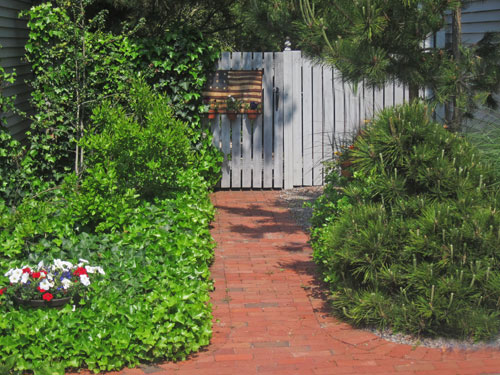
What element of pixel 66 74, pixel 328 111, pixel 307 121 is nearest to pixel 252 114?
pixel 307 121

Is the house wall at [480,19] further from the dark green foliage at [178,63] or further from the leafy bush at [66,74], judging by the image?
the leafy bush at [66,74]

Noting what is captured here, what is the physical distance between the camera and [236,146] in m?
9.93

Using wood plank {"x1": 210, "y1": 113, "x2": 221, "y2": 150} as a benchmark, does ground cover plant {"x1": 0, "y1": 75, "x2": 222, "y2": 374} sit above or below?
below

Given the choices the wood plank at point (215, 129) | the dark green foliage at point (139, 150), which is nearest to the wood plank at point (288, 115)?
the wood plank at point (215, 129)

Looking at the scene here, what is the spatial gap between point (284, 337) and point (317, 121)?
18.5ft

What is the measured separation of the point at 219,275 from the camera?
20.4 ft

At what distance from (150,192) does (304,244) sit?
179 cm

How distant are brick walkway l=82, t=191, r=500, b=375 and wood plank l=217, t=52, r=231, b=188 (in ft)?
9.69

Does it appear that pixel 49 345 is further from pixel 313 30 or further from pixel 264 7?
pixel 264 7

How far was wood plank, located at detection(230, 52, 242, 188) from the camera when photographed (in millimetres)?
9766

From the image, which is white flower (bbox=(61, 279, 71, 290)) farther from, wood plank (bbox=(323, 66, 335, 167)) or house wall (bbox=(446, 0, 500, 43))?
house wall (bbox=(446, 0, 500, 43))

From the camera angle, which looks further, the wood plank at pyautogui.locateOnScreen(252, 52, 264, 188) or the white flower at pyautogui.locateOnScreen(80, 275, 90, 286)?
the wood plank at pyautogui.locateOnScreen(252, 52, 264, 188)

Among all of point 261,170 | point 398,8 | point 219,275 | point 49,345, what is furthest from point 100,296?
point 261,170

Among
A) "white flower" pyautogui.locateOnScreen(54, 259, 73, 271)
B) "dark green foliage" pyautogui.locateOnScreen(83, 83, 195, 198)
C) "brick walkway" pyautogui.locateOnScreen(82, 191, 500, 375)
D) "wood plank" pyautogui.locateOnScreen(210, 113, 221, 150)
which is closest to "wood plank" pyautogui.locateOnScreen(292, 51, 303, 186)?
"wood plank" pyautogui.locateOnScreen(210, 113, 221, 150)
